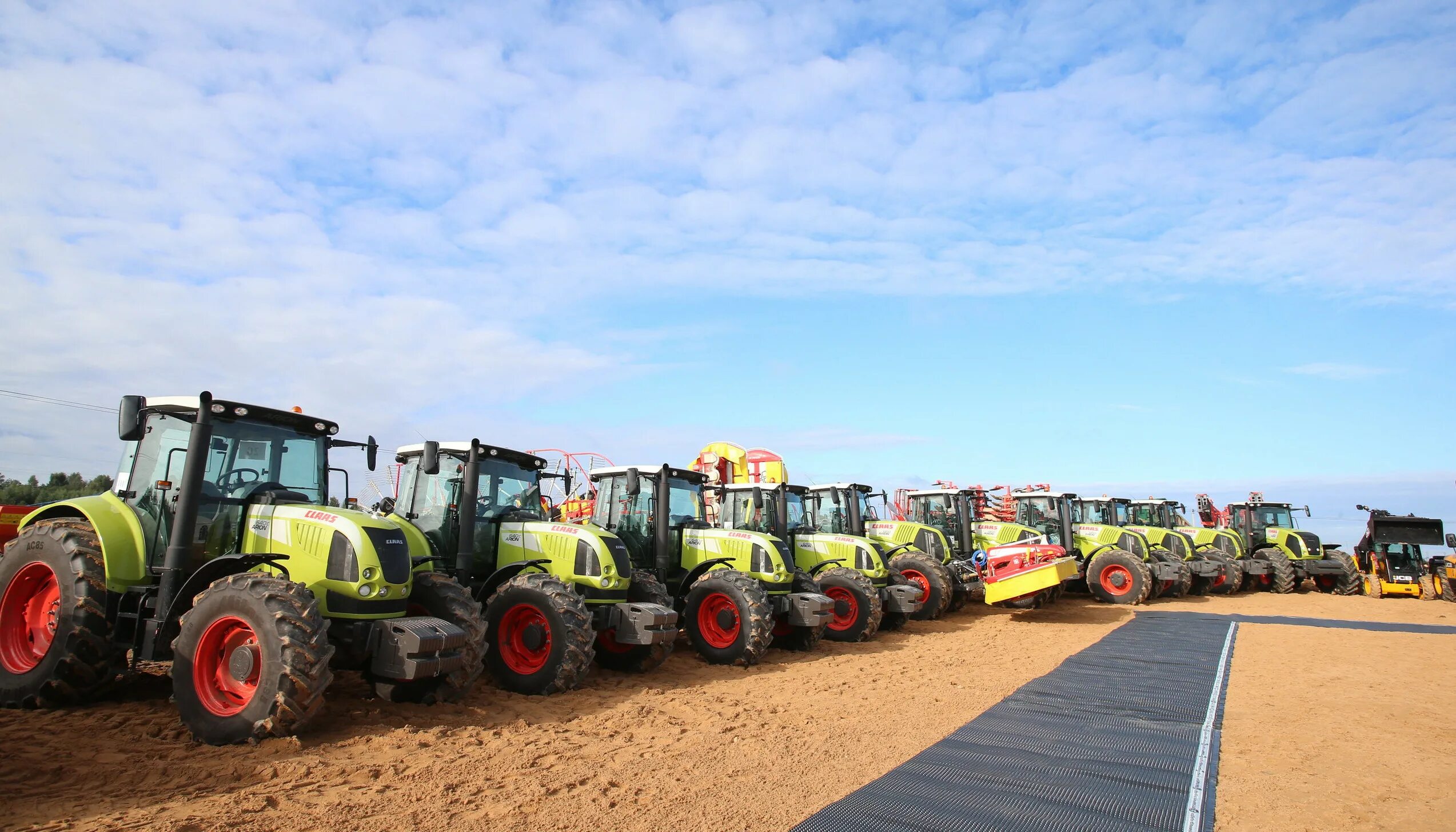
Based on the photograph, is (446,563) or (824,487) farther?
(824,487)

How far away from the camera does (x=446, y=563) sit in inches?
355

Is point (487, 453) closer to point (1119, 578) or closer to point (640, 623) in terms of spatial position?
point (640, 623)

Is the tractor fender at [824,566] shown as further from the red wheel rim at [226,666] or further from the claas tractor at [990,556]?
the red wheel rim at [226,666]

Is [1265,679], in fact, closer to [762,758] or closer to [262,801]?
[762,758]

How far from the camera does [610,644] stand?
9367 mm


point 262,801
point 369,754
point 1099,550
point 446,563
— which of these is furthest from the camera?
point 1099,550

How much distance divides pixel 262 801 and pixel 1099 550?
1769 cm

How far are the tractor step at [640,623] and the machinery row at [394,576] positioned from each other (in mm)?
24

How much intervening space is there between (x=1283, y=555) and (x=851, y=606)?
16509 mm

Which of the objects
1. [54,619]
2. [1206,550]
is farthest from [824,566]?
[1206,550]

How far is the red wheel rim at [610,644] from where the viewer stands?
919 cm

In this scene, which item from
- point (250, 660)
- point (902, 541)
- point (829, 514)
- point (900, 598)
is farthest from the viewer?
point (902, 541)

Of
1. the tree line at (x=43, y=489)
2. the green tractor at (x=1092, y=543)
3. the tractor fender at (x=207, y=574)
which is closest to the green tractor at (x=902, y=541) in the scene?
the green tractor at (x=1092, y=543)

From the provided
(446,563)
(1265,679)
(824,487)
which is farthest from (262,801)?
(824,487)
